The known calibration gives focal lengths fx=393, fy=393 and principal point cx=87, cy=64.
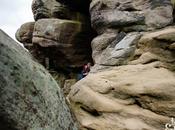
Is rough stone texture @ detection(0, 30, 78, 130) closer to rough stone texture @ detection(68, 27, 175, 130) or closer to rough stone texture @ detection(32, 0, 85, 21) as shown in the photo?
rough stone texture @ detection(68, 27, 175, 130)

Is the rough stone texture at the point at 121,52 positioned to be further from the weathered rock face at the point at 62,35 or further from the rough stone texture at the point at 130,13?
the weathered rock face at the point at 62,35

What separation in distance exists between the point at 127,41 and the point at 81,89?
15.5 feet

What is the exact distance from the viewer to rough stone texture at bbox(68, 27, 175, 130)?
15.2 meters

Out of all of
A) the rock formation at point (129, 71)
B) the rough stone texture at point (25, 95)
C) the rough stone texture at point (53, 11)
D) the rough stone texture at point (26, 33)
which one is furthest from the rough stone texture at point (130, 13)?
the rough stone texture at point (25, 95)

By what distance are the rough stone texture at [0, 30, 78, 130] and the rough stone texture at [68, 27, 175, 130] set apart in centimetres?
1047

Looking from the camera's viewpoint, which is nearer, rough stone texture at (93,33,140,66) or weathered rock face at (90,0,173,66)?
rough stone texture at (93,33,140,66)

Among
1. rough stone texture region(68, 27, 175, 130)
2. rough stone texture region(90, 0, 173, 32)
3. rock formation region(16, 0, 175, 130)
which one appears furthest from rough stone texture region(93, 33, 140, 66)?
rough stone texture region(90, 0, 173, 32)

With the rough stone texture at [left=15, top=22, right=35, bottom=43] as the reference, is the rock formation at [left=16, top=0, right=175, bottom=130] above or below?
above

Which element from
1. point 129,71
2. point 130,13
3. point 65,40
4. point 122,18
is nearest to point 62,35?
point 65,40

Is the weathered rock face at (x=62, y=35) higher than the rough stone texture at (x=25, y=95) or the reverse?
the reverse

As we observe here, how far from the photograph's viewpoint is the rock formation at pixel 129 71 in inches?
607

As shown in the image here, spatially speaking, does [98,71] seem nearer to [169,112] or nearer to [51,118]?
[169,112]

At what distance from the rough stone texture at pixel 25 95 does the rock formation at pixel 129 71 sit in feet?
34.2

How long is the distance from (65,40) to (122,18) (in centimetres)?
1161
